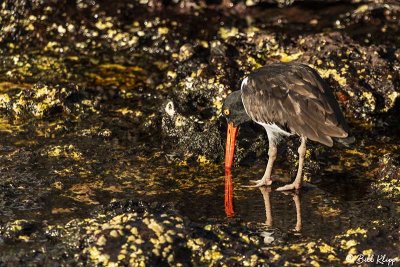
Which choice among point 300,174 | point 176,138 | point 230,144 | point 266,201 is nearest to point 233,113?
point 230,144

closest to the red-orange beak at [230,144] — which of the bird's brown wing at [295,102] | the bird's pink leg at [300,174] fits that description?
the bird's brown wing at [295,102]

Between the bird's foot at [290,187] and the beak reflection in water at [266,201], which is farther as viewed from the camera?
the bird's foot at [290,187]

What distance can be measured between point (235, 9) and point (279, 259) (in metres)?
5.31

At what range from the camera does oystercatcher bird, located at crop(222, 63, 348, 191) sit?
6.79 meters

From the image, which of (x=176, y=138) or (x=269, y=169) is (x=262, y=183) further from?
(x=176, y=138)

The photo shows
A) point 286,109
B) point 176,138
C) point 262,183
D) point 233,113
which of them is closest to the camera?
point 286,109

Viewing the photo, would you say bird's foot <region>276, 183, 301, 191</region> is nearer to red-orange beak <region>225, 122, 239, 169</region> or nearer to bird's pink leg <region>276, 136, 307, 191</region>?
bird's pink leg <region>276, 136, 307, 191</region>

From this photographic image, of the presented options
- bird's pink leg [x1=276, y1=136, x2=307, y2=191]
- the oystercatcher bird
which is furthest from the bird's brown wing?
bird's pink leg [x1=276, y1=136, x2=307, y2=191]

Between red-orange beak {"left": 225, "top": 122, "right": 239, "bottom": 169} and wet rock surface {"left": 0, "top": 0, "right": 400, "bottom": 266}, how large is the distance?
13 centimetres

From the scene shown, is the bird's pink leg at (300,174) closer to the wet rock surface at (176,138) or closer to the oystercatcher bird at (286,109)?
the oystercatcher bird at (286,109)

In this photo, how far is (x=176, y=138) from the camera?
7.86 meters

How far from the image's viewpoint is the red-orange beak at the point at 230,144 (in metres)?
7.36

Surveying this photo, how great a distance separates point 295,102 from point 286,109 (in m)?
0.10

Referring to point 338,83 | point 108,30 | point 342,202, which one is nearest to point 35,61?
point 108,30
